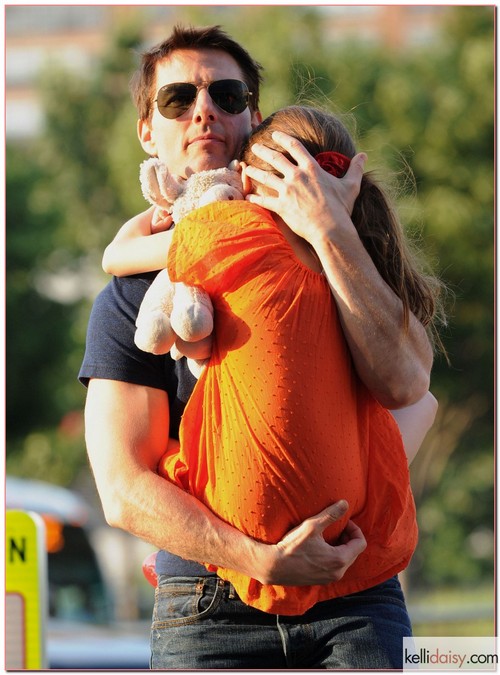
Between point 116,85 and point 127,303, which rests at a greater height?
point 116,85

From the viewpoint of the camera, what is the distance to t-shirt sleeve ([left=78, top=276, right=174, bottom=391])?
3012mm

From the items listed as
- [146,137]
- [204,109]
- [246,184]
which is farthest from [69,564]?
[246,184]

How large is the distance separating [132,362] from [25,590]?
212cm

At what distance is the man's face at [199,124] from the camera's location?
317 centimetres

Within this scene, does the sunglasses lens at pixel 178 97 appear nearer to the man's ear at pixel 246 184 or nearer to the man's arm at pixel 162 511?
the man's ear at pixel 246 184

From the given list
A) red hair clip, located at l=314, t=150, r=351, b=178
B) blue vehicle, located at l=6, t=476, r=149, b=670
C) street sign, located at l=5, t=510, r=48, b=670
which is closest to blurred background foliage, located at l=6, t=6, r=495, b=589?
blue vehicle, located at l=6, t=476, r=149, b=670

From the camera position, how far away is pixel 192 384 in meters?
3.00

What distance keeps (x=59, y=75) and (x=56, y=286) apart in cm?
497

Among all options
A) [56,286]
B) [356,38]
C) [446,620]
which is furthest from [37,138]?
[446,620]

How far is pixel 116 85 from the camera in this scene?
20.4 m

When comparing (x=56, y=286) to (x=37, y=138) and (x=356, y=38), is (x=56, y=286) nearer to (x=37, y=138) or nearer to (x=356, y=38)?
(x=37, y=138)

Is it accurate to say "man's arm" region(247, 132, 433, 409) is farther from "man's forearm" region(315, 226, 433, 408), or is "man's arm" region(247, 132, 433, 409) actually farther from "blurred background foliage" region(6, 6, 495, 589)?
"blurred background foliage" region(6, 6, 495, 589)

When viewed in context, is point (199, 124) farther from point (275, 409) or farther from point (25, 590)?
point (25, 590)
